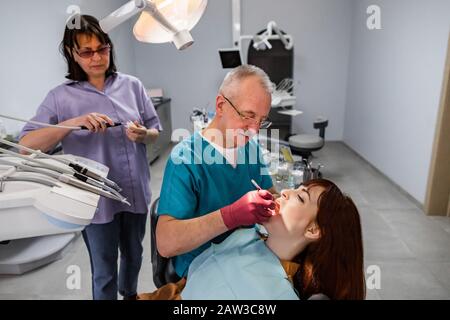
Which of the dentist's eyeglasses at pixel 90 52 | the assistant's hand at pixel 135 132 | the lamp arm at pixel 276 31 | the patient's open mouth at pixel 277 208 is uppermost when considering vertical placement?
the lamp arm at pixel 276 31

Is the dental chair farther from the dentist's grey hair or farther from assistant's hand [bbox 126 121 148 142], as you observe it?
the dentist's grey hair

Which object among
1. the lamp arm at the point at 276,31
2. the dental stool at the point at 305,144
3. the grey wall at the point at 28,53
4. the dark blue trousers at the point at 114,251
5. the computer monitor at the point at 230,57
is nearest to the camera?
the dark blue trousers at the point at 114,251

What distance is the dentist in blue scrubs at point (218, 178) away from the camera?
857mm

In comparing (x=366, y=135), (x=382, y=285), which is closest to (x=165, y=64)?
(x=366, y=135)

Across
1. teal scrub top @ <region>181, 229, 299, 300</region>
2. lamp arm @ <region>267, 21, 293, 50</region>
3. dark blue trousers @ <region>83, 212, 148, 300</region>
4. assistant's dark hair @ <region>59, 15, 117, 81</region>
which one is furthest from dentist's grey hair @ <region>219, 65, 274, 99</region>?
lamp arm @ <region>267, 21, 293, 50</region>

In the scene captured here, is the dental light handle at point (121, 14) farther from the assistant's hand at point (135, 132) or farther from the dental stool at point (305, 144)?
the dental stool at point (305, 144)

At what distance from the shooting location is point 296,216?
3.11ft

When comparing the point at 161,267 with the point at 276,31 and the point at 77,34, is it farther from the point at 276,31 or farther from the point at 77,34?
the point at 276,31

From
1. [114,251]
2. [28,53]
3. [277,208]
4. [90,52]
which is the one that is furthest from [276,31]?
[277,208]

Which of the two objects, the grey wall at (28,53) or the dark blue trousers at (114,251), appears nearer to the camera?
the dark blue trousers at (114,251)

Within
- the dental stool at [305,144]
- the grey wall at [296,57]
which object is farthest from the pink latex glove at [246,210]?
the grey wall at [296,57]

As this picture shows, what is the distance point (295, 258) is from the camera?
39.0 inches

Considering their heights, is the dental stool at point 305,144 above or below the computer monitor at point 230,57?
below

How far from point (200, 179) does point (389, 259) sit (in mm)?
1747
